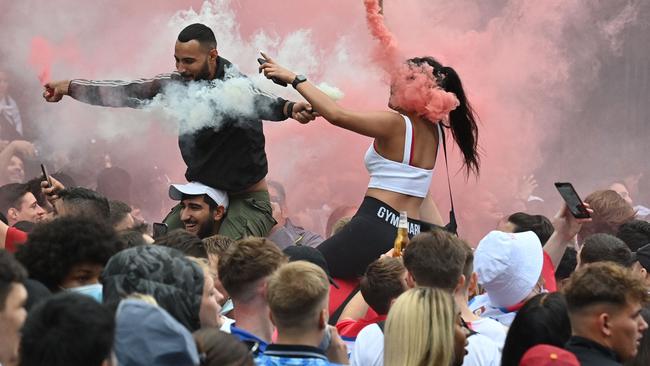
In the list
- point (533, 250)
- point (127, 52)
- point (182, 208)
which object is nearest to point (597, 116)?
point (127, 52)

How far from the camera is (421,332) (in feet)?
11.3

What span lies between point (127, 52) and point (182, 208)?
16.0 feet

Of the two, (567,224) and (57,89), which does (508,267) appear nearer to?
(567,224)

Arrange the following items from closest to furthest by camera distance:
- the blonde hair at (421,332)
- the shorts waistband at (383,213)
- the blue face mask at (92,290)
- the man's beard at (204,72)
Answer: the blonde hair at (421,332) < the blue face mask at (92,290) < the shorts waistband at (383,213) < the man's beard at (204,72)

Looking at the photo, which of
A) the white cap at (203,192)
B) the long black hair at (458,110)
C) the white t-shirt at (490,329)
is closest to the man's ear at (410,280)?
the white t-shirt at (490,329)

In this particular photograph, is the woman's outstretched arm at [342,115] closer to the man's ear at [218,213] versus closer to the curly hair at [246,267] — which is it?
the man's ear at [218,213]

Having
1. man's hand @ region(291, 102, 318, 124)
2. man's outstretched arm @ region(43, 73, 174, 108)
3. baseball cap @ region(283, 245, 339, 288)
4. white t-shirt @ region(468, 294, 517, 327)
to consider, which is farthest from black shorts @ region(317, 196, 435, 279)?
man's outstretched arm @ region(43, 73, 174, 108)

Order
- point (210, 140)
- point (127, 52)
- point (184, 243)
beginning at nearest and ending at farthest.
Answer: point (184, 243), point (210, 140), point (127, 52)

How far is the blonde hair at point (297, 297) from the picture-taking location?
11.7ft

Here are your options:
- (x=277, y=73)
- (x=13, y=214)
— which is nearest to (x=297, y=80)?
(x=277, y=73)

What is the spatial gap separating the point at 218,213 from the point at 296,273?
2.71 m

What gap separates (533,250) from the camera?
4859 millimetres

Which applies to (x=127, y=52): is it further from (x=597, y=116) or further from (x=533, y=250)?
(x=533, y=250)

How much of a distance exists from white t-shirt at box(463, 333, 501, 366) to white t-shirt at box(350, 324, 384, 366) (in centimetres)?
28
